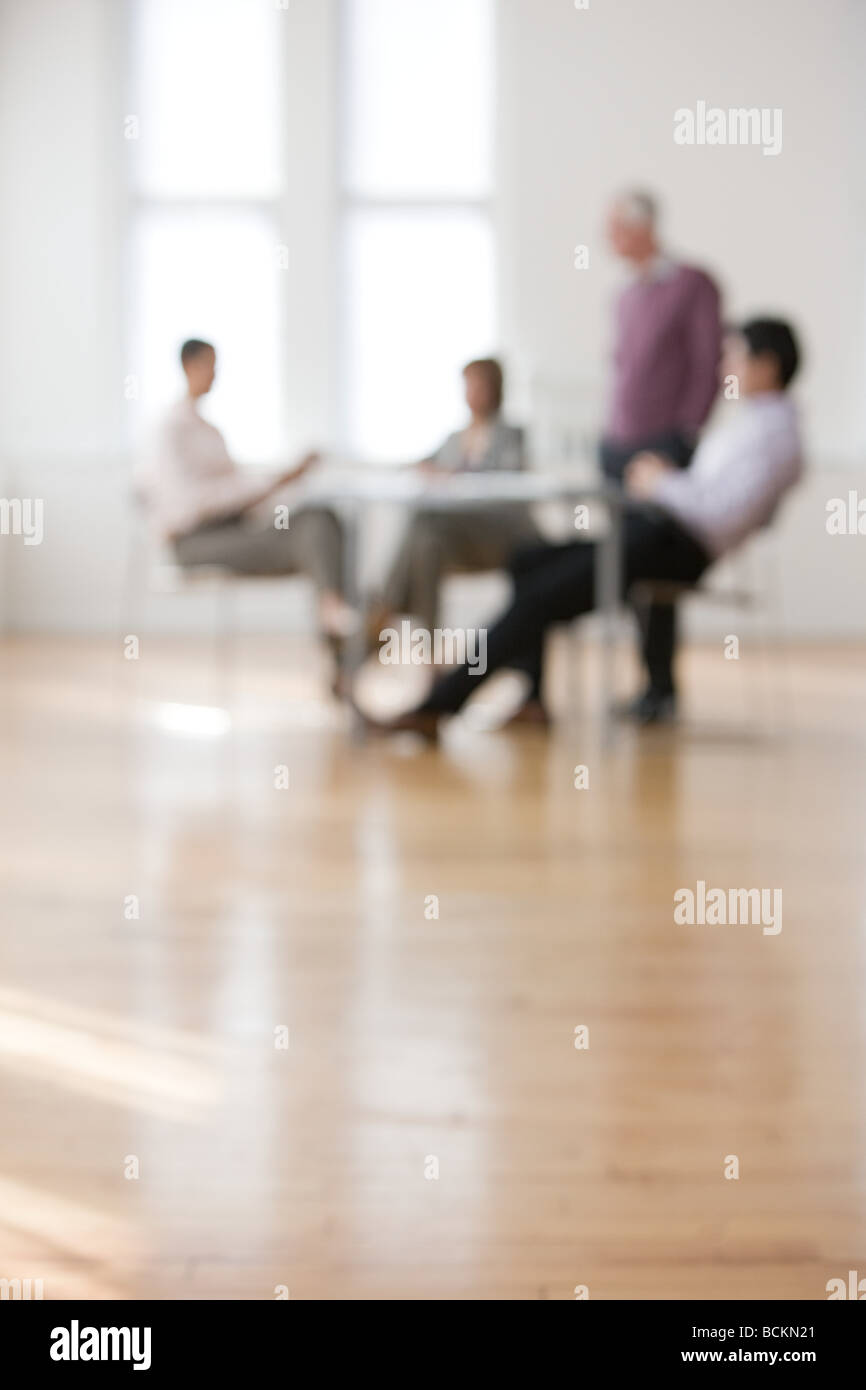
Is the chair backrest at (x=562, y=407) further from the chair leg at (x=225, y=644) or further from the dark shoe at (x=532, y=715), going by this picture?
the dark shoe at (x=532, y=715)

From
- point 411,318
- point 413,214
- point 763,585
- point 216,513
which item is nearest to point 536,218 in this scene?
point 413,214

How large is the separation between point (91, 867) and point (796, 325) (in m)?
5.04

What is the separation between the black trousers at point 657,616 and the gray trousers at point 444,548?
0.87 ft

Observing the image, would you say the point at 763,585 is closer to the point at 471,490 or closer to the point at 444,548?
the point at 444,548

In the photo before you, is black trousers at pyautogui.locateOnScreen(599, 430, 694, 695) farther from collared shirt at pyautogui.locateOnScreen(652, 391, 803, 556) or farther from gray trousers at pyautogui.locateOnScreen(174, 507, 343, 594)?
gray trousers at pyautogui.locateOnScreen(174, 507, 343, 594)

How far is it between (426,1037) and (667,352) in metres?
3.26

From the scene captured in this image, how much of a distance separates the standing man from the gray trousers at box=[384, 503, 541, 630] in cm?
30

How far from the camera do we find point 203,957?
2061 mm

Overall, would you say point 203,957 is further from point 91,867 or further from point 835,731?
point 835,731

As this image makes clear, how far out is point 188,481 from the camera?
4.35m

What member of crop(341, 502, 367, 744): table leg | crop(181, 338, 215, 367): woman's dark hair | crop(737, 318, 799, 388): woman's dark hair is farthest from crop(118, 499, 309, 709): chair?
crop(737, 318, 799, 388): woman's dark hair

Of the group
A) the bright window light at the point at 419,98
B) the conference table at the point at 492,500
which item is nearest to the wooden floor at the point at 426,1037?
the conference table at the point at 492,500

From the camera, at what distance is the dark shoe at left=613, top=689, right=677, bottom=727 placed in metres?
4.43

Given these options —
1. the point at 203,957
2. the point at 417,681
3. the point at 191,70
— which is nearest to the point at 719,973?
the point at 203,957
